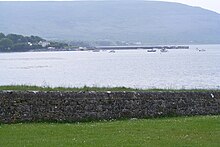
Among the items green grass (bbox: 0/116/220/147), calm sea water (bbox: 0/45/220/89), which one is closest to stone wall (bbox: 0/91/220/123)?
green grass (bbox: 0/116/220/147)

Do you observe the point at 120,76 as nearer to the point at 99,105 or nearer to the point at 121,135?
the point at 99,105

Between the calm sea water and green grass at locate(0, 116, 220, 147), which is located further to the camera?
the calm sea water

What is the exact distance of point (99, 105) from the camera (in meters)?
24.9

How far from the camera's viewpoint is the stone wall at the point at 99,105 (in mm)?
23516

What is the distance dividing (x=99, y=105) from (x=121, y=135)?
23.1 feet

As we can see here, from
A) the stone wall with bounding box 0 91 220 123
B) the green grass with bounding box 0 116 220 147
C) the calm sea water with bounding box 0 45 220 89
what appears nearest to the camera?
the green grass with bounding box 0 116 220 147

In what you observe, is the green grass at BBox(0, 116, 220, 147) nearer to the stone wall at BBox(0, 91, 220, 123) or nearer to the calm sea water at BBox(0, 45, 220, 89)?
the stone wall at BBox(0, 91, 220, 123)

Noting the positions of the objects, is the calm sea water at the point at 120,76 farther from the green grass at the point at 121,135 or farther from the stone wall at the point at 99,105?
the green grass at the point at 121,135

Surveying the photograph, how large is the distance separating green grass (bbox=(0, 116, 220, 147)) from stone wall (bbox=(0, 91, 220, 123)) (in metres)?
3.31

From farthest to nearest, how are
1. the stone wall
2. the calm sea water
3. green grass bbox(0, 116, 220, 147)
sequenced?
the calm sea water, the stone wall, green grass bbox(0, 116, 220, 147)

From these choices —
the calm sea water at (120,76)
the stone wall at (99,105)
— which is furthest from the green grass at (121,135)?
the calm sea water at (120,76)

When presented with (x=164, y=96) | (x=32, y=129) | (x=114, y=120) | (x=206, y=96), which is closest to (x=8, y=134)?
(x=32, y=129)

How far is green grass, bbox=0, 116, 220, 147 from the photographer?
1644 centimetres

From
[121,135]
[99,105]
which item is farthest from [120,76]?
[121,135]
